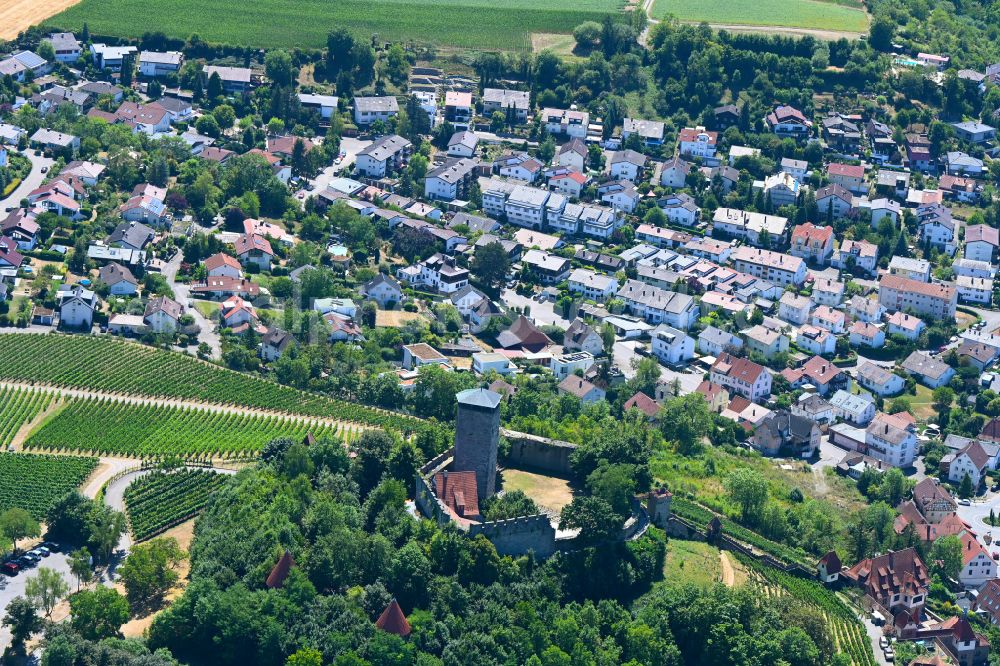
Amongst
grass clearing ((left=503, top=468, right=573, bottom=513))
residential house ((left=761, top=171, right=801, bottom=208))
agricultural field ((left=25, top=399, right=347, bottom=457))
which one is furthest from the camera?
residential house ((left=761, top=171, right=801, bottom=208))

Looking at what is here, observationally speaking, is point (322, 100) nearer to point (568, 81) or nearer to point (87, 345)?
point (568, 81)

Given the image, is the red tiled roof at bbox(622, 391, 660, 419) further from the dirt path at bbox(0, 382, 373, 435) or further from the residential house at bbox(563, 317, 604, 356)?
the dirt path at bbox(0, 382, 373, 435)

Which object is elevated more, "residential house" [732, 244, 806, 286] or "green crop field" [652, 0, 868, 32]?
"green crop field" [652, 0, 868, 32]

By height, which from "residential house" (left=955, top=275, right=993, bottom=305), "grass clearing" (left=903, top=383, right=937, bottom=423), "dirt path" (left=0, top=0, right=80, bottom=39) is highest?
"dirt path" (left=0, top=0, right=80, bottom=39)

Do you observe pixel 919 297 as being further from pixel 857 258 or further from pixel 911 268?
pixel 857 258

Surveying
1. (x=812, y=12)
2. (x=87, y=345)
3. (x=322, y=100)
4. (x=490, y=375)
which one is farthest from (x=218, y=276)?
(x=812, y=12)

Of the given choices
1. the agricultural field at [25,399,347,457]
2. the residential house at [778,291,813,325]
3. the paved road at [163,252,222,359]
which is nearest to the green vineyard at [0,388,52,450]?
the agricultural field at [25,399,347,457]
